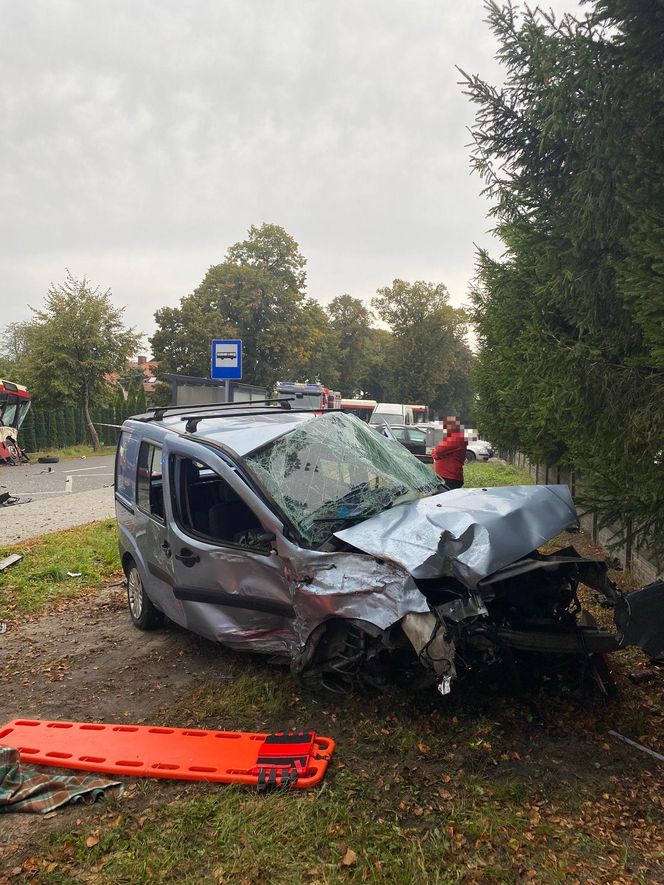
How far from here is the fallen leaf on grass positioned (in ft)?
8.75

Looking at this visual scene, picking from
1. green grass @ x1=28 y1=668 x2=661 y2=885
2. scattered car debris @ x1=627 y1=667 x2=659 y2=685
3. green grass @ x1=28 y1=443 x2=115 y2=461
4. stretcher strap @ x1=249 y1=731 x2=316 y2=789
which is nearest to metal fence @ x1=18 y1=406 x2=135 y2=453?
green grass @ x1=28 y1=443 x2=115 y2=461

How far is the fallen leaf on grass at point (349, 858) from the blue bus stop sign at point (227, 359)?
9.97 m

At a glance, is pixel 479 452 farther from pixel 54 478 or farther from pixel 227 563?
pixel 227 563

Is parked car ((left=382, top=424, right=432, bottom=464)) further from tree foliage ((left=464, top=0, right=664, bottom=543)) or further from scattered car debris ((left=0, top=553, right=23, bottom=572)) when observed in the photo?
tree foliage ((left=464, top=0, right=664, bottom=543))

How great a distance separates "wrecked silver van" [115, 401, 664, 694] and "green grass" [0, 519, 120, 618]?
1.90 meters

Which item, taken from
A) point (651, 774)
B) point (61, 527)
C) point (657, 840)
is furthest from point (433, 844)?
point (61, 527)

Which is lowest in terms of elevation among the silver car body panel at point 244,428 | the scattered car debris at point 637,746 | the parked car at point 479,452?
the parked car at point 479,452

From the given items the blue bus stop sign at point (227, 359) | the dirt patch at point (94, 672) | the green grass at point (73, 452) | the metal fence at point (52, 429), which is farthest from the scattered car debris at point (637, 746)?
the metal fence at point (52, 429)

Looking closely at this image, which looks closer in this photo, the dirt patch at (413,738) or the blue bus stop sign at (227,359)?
the dirt patch at (413,738)

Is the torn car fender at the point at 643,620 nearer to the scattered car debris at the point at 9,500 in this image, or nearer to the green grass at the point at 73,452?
the scattered car debris at the point at 9,500

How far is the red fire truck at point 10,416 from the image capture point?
21.6 meters

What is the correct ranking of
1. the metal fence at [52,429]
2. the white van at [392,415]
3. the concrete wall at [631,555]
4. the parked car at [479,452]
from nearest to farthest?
1. the concrete wall at [631,555]
2. the metal fence at [52,429]
3. the white van at [392,415]
4. the parked car at [479,452]

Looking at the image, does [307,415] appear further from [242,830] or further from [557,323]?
[242,830]

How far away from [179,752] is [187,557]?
1.37 metres
